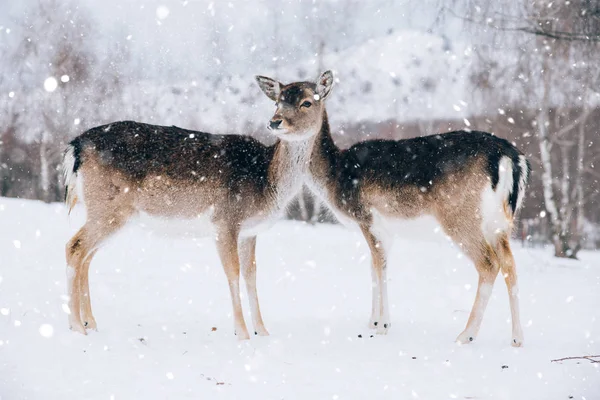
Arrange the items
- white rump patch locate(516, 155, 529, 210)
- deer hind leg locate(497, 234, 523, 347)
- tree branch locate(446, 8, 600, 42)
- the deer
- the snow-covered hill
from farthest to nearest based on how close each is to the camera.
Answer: the snow-covered hill
tree branch locate(446, 8, 600, 42)
white rump patch locate(516, 155, 529, 210)
the deer
deer hind leg locate(497, 234, 523, 347)

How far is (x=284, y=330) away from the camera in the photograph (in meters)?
6.43

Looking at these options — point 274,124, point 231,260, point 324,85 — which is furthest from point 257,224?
point 324,85

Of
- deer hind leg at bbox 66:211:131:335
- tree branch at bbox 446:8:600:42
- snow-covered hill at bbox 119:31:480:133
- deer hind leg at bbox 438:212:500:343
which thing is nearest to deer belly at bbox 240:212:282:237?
deer hind leg at bbox 66:211:131:335

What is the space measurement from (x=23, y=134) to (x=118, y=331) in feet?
65.0

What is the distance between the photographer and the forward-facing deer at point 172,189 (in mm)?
6020

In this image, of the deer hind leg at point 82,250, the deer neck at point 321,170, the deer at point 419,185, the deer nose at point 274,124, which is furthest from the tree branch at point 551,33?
the deer hind leg at point 82,250

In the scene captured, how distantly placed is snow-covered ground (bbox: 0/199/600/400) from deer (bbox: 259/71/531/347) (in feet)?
1.33

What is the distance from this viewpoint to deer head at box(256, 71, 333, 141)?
238 inches

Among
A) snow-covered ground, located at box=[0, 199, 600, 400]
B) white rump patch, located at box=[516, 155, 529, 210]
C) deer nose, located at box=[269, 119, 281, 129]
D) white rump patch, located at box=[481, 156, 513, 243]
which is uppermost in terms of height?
deer nose, located at box=[269, 119, 281, 129]

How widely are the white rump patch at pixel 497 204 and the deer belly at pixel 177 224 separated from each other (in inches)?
108

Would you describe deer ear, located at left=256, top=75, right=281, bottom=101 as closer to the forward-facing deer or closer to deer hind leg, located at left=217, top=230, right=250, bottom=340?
the forward-facing deer

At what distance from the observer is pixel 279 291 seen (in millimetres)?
9195

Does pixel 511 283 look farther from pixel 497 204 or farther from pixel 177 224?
pixel 177 224

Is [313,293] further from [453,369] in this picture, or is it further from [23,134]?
[23,134]
